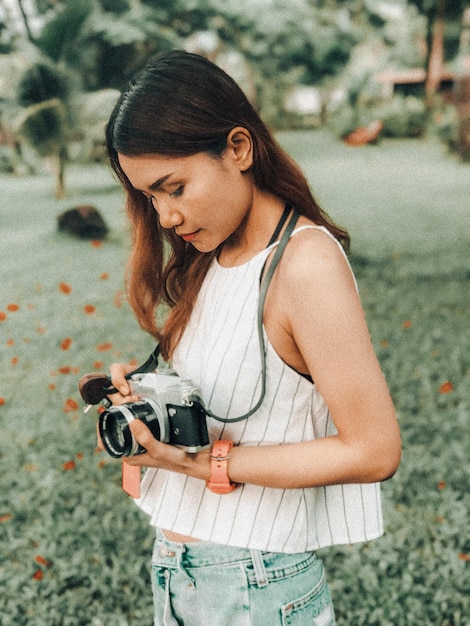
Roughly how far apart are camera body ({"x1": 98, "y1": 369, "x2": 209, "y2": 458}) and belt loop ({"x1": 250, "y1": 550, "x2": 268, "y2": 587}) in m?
0.21

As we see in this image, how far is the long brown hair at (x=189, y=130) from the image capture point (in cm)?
97

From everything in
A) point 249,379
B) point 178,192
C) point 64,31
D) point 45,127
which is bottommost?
point 45,127

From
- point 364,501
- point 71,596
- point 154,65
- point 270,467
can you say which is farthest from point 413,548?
point 154,65

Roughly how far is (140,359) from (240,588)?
9.95ft

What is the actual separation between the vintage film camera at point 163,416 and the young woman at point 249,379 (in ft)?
0.09

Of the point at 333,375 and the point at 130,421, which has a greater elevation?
the point at 333,375

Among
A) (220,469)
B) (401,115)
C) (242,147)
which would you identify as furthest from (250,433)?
(401,115)

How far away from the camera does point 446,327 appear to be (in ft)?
14.1

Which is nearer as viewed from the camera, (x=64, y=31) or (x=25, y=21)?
(x=25, y=21)

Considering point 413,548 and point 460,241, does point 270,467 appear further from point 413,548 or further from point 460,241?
point 460,241

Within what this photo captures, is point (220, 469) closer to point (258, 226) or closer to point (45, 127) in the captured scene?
point (258, 226)

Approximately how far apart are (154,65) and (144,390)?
1.78 ft

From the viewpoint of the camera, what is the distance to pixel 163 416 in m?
1.05

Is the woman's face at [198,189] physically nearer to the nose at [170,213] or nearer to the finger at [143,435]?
the nose at [170,213]
